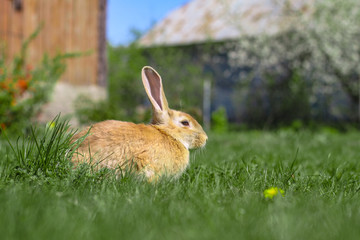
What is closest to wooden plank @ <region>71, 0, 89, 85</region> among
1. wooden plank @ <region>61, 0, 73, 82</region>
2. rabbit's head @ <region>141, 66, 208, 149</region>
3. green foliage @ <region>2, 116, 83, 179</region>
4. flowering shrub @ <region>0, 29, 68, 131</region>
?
→ wooden plank @ <region>61, 0, 73, 82</region>

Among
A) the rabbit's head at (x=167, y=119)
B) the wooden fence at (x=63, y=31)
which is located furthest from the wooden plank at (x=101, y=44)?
the rabbit's head at (x=167, y=119)

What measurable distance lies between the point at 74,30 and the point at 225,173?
27.1ft

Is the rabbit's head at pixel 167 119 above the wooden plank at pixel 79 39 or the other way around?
the other way around

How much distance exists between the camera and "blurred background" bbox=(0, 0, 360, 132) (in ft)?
27.9

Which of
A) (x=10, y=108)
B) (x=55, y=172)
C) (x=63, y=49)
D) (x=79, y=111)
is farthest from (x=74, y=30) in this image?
(x=55, y=172)

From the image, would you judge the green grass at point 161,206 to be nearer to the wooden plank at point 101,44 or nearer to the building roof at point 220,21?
the wooden plank at point 101,44

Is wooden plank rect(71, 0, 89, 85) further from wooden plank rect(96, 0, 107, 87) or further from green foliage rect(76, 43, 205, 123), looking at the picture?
green foliage rect(76, 43, 205, 123)

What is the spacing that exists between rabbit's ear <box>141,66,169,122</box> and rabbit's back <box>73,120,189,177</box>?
0.24m

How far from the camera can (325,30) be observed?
13750 millimetres

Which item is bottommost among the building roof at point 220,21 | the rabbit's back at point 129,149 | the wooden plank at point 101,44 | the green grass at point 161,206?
the green grass at point 161,206

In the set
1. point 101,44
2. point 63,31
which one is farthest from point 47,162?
point 101,44

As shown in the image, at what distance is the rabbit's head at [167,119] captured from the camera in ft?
9.67

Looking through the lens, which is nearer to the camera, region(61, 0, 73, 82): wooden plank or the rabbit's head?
the rabbit's head

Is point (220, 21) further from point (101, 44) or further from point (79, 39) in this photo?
point (79, 39)
